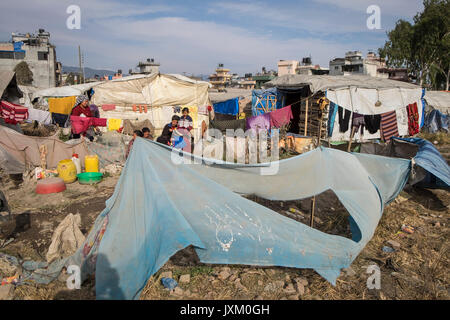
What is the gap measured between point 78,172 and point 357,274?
21.9ft

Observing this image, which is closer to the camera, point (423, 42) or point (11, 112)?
point (11, 112)

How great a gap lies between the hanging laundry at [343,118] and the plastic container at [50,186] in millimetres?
9639

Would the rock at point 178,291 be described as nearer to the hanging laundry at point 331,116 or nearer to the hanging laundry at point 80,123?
the hanging laundry at point 80,123

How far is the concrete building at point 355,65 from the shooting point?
44.4 m

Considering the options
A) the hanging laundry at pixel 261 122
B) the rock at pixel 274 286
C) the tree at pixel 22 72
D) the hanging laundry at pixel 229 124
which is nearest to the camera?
the rock at pixel 274 286

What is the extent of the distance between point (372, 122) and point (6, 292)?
1272 centimetres

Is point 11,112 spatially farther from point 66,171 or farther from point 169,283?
point 169,283

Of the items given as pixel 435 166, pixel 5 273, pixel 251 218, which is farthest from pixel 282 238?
pixel 435 166

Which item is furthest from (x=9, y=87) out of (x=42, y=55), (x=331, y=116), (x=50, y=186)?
(x=42, y=55)

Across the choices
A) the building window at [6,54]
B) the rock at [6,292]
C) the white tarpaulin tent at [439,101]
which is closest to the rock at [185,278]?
the rock at [6,292]

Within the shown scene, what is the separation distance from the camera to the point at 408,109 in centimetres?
1298

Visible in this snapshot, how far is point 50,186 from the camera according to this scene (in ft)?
20.7

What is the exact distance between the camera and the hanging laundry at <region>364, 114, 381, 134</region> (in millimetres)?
12070

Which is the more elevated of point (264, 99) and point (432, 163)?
point (264, 99)
